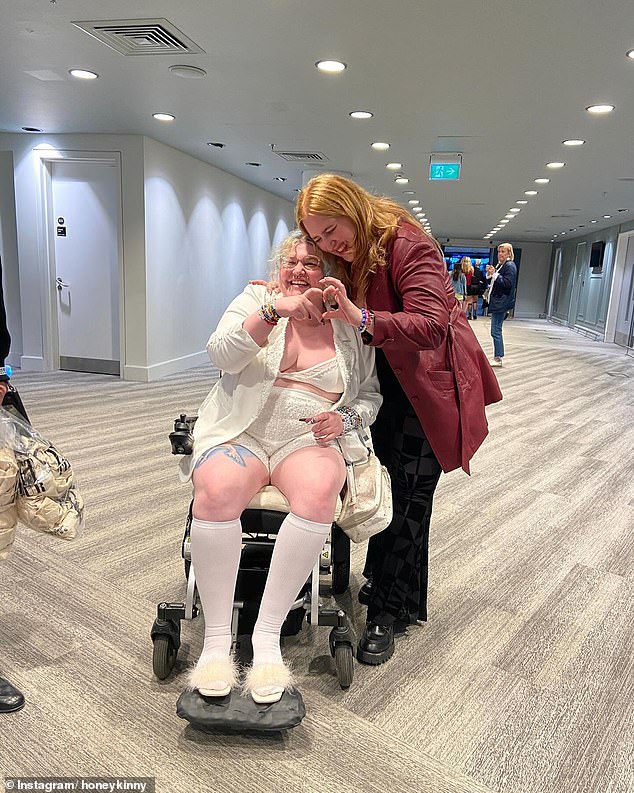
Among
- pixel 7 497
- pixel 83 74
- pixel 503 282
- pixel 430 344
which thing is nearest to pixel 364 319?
pixel 430 344

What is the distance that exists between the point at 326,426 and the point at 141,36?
3.26 metres

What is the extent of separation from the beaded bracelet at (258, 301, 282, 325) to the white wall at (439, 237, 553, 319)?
22.0 metres

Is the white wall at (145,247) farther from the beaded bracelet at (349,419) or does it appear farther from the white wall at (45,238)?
the beaded bracelet at (349,419)

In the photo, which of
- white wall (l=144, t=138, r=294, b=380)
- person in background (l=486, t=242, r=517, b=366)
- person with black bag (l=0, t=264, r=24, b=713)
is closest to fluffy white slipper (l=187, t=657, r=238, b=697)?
person with black bag (l=0, t=264, r=24, b=713)

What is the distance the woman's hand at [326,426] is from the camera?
5.96ft

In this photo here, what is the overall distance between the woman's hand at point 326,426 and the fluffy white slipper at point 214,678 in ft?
2.17

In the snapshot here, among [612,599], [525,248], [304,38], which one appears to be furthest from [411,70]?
[525,248]

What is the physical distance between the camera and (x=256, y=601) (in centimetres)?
195

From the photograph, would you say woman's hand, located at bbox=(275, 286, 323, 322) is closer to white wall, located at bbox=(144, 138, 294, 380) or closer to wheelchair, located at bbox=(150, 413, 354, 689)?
wheelchair, located at bbox=(150, 413, 354, 689)

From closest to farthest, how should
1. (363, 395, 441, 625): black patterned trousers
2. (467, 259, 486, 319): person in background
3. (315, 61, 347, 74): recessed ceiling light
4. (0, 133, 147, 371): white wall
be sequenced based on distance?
(363, 395, 441, 625): black patterned trousers < (315, 61, 347, 74): recessed ceiling light < (0, 133, 147, 371): white wall < (467, 259, 486, 319): person in background

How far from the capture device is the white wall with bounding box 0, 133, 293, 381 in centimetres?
680

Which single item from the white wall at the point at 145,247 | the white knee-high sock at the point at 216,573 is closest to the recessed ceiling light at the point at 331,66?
the white wall at the point at 145,247

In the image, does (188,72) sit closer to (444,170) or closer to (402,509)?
(444,170)

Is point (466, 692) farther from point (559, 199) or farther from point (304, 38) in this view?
point (559, 199)
